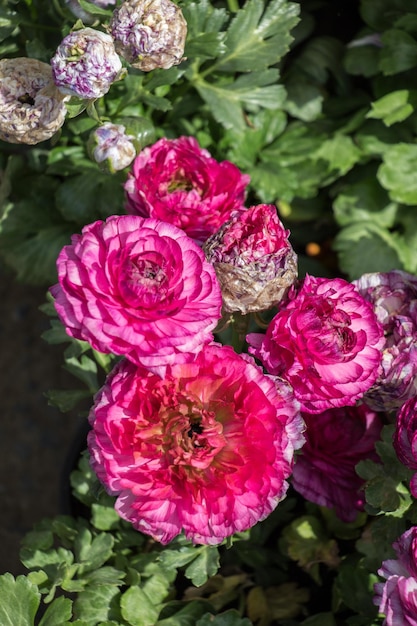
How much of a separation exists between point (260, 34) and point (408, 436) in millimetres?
573

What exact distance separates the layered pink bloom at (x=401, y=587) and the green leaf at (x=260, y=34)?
2.02ft

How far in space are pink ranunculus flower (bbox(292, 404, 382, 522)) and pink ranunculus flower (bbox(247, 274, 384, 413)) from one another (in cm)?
15

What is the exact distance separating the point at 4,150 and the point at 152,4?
0.57 m

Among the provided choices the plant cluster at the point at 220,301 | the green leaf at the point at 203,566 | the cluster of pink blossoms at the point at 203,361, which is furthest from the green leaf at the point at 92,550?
the cluster of pink blossoms at the point at 203,361

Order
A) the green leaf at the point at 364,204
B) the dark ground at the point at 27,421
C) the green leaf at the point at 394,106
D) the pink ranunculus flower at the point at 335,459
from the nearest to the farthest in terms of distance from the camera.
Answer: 1. the pink ranunculus flower at the point at 335,459
2. the green leaf at the point at 394,106
3. the green leaf at the point at 364,204
4. the dark ground at the point at 27,421

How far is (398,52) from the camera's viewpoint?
107 centimetres

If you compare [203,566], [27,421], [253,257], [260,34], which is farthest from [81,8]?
[27,421]

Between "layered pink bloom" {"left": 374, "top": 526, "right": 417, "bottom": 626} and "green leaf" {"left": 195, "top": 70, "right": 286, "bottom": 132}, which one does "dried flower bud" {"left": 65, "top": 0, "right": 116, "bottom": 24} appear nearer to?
"green leaf" {"left": 195, "top": 70, "right": 286, "bottom": 132}

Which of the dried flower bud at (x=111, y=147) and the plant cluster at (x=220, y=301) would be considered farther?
the dried flower bud at (x=111, y=147)

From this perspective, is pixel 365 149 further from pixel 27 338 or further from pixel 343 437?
pixel 27 338

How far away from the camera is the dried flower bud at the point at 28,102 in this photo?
30.0 inches

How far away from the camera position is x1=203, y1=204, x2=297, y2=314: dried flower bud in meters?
0.63

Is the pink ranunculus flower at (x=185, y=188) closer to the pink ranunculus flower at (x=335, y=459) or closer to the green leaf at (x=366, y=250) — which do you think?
the pink ranunculus flower at (x=335, y=459)

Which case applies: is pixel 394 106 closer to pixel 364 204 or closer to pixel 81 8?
pixel 364 204
